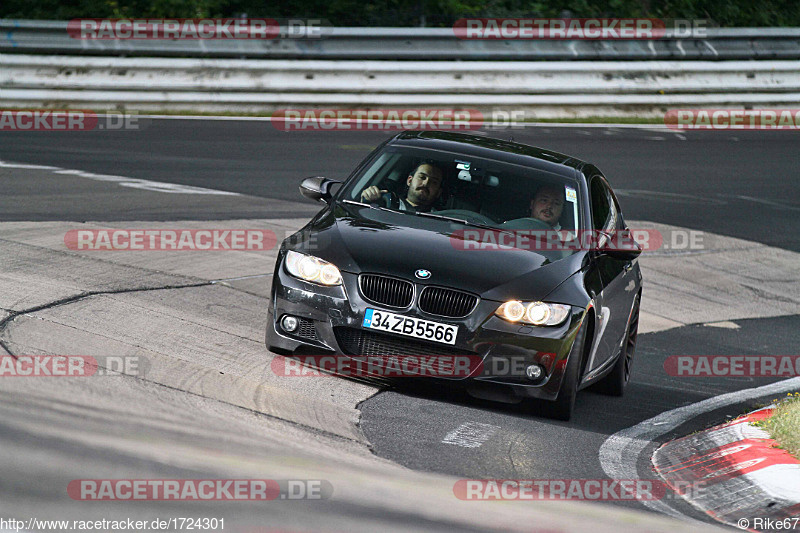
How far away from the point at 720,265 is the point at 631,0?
15.0 meters

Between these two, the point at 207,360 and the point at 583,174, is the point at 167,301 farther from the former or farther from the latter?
the point at 583,174

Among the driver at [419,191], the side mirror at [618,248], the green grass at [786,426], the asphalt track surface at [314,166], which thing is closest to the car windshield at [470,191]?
the driver at [419,191]

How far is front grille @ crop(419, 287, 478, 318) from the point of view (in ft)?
22.2

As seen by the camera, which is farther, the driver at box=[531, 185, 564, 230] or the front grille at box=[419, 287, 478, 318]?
the driver at box=[531, 185, 564, 230]

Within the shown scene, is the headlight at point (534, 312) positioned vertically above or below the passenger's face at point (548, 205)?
A: below

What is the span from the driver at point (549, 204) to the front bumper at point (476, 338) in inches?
43.3

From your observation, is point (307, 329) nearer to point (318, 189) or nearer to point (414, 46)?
point (318, 189)

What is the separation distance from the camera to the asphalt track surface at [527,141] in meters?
6.41

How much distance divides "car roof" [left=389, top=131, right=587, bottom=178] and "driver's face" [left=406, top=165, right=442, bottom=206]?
31 centimetres

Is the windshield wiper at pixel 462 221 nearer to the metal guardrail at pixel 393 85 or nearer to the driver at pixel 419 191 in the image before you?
the driver at pixel 419 191

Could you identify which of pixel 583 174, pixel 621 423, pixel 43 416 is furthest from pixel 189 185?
pixel 43 416

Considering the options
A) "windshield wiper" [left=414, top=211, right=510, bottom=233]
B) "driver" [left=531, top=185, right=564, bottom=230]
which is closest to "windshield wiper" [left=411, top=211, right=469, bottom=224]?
Result: "windshield wiper" [left=414, top=211, right=510, bottom=233]

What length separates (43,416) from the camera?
164 inches

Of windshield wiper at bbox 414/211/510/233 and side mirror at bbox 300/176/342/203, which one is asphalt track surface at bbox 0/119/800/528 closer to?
windshield wiper at bbox 414/211/510/233
